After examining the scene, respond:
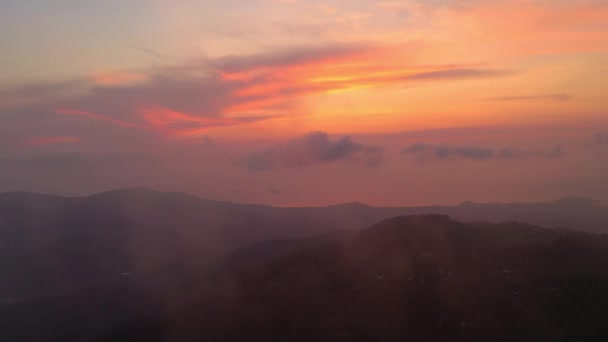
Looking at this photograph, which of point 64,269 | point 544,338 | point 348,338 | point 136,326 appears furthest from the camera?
point 64,269

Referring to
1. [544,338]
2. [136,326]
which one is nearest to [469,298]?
[544,338]

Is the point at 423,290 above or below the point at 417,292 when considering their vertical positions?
above

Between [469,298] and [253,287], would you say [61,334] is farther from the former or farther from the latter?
[469,298]

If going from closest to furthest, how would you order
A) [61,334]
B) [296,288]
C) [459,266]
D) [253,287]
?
[459,266] < [296,288] < [253,287] < [61,334]

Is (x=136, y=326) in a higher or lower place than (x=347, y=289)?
lower

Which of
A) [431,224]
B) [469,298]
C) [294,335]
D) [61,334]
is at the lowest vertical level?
[61,334]

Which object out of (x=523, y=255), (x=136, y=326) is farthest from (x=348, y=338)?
(x=136, y=326)

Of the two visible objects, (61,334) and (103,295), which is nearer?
(61,334)
